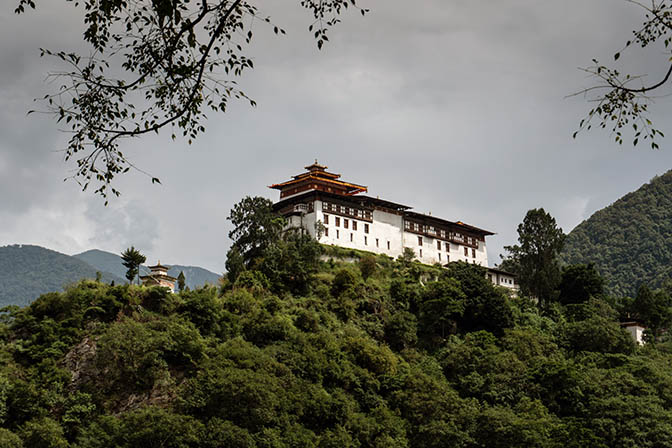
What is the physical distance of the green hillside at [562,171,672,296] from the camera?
3440 inches

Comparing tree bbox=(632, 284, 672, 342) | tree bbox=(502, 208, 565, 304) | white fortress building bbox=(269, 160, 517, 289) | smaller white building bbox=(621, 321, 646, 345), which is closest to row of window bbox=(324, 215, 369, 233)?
white fortress building bbox=(269, 160, 517, 289)

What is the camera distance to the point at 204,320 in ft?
122

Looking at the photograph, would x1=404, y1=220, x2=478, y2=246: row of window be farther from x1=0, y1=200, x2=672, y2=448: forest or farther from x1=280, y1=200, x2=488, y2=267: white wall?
x1=0, y1=200, x2=672, y2=448: forest

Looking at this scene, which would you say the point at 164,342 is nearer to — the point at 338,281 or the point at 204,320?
the point at 204,320

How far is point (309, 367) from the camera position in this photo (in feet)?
120

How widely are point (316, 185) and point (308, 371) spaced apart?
22743 mm

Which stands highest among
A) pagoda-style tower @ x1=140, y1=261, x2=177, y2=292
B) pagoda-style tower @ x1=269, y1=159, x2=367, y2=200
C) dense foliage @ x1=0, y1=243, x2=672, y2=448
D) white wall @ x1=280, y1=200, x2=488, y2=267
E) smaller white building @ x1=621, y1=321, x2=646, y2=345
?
pagoda-style tower @ x1=269, y1=159, x2=367, y2=200

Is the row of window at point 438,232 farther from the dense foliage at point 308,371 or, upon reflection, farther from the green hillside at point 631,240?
the green hillside at point 631,240

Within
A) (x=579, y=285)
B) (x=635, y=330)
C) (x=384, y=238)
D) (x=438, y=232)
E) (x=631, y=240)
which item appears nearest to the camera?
(x=635, y=330)

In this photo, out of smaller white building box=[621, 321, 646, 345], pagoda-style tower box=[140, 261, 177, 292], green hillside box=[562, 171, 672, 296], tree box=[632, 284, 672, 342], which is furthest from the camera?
green hillside box=[562, 171, 672, 296]

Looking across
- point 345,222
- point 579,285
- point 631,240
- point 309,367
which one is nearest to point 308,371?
point 309,367

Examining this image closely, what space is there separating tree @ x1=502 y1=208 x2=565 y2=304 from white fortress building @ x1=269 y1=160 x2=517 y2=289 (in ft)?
13.4

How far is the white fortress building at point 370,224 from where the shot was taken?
5362 centimetres

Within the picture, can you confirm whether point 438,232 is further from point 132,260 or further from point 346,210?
point 132,260
